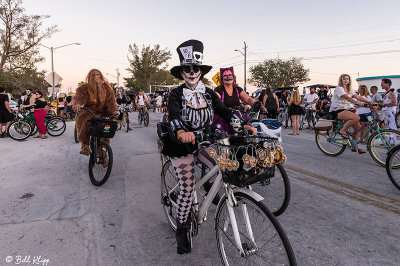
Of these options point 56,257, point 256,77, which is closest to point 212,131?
point 56,257

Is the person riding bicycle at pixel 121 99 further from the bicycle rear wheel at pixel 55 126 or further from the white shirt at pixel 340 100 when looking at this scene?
the white shirt at pixel 340 100

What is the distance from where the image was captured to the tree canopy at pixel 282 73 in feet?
191

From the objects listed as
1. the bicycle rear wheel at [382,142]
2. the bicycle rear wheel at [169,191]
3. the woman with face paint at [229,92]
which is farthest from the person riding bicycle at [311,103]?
the bicycle rear wheel at [169,191]

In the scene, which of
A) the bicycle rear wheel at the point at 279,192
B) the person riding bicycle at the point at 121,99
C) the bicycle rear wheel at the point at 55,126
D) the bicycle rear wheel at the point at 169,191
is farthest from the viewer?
the bicycle rear wheel at the point at 55,126

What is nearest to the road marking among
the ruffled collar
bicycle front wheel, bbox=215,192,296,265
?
bicycle front wheel, bbox=215,192,296,265

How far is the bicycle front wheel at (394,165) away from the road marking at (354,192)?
1.48 ft

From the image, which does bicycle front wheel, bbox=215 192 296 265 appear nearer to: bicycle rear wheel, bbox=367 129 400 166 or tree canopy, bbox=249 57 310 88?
bicycle rear wheel, bbox=367 129 400 166

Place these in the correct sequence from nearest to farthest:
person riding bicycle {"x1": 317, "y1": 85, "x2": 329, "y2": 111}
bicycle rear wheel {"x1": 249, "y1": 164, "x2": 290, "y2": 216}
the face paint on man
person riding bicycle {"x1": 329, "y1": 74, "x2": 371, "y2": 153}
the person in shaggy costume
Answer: bicycle rear wheel {"x1": 249, "y1": 164, "x2": 290, "y2": 216} → the face paint on man → the person in shaggy costume → person riding bicycle {"x1": 329, "y1": 74, "x2": 371, "y2": 153} → person riding bicycle {"x1": 317, "y1": 85, "x2": 329, "y2": 111}

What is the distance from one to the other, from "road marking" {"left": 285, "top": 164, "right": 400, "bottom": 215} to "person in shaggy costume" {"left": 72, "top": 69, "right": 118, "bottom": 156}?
4.01 meters

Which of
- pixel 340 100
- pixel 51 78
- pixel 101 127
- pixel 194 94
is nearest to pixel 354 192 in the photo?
pixel 340 100

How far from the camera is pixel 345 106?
6.59 meters

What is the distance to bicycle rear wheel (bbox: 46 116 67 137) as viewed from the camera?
11414mm

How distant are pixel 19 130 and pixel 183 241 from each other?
1048 centimetres

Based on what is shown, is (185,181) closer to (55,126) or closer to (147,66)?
(55,126)
